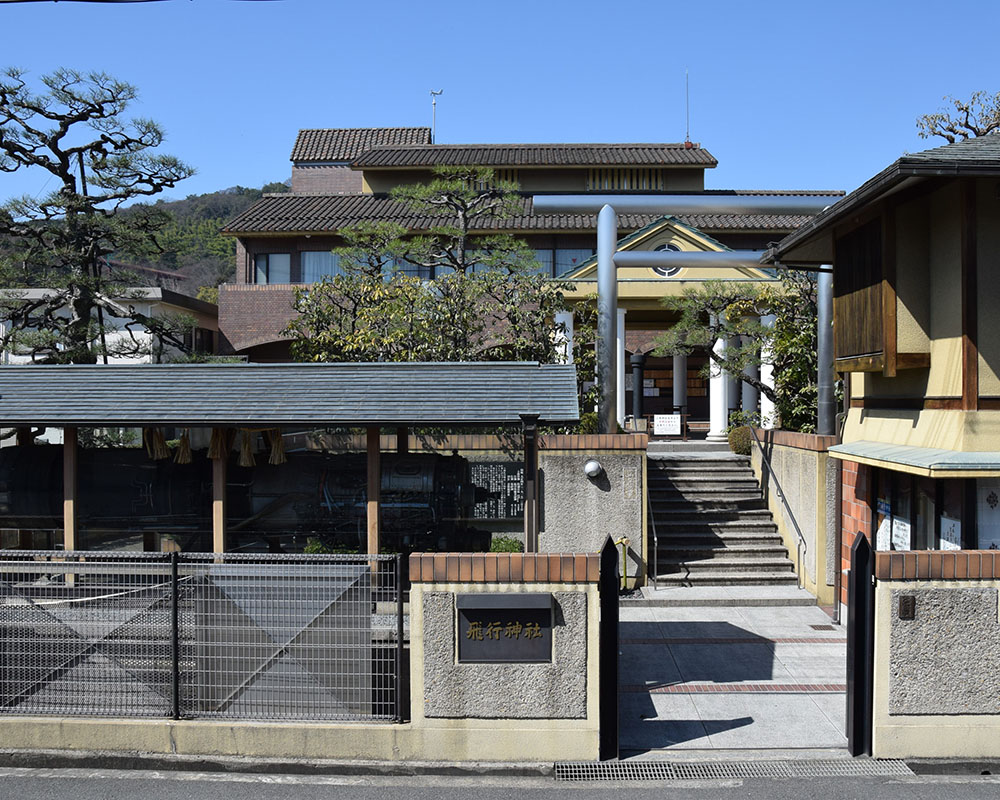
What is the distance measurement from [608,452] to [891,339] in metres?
4.85

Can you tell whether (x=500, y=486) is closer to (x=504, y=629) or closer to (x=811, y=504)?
(x=811, y=504)

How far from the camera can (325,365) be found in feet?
41.6

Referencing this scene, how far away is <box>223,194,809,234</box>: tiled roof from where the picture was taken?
2956cm

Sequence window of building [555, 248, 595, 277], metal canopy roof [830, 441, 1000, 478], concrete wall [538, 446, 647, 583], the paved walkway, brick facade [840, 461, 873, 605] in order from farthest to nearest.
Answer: window of building [555, 248, 595, 277] < concrete wall [538, 446, 647, 583] < brick facade [840, 461, 873, 605] < metal canopy roof [830, 441, 1000, 478] < the paved walkway

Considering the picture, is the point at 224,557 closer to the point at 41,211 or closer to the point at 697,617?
the point at 697,617

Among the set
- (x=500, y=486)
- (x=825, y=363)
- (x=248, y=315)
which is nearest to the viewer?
(x=500, y=486)

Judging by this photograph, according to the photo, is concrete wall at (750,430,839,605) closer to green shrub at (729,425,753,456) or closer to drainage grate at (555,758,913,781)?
green shrub at (729,425,753,456)

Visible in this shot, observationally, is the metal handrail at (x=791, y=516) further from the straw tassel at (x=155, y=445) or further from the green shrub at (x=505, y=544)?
the straw tassel at (x=155, y=445)

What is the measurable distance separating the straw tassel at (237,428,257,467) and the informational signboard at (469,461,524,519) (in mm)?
3135

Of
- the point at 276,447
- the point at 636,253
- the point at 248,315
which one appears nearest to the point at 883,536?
the point at 636,253

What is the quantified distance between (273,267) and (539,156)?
11895 mm

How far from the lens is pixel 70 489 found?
37.4 ft

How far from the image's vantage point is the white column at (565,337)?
57.6 feet

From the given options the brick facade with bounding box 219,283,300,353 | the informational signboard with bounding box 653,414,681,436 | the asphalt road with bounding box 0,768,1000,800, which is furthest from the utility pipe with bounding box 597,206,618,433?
the brick facade with bounding box 219,283,300,353
